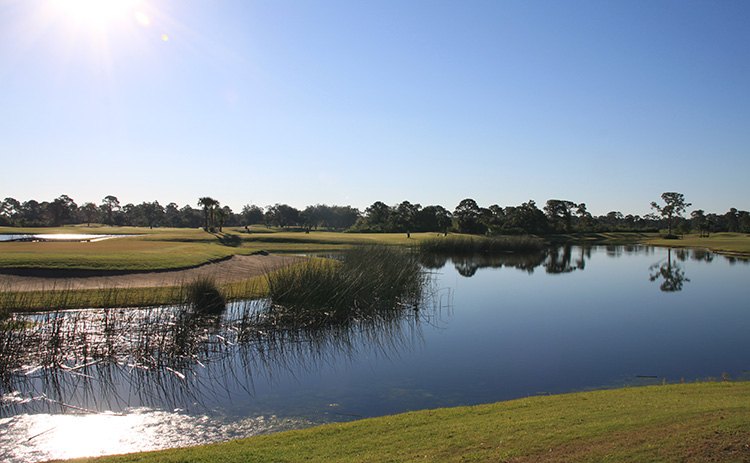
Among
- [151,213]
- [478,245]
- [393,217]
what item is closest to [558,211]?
[393,217]

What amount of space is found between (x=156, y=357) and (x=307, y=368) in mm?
2973

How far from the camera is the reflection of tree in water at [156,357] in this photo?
707 centimetres

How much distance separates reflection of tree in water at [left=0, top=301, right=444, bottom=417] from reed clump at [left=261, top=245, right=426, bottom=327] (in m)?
0.49

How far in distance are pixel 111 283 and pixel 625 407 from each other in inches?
631

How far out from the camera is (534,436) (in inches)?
177

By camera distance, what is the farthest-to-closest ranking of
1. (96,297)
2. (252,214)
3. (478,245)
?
1. (252,214)
2. (478,245)
3. (96,297)

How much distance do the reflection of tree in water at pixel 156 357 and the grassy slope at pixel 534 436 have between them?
2.62 m

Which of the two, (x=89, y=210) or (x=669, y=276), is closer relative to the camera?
(x=669, y=276)

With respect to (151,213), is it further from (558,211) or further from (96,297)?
(96,297)

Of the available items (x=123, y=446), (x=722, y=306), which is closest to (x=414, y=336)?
(x=123, y=446)

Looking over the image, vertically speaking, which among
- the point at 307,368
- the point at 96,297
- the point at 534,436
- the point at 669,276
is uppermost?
the point at 96,297

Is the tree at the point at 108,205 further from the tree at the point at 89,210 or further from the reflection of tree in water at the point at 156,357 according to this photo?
the reflection of tree in water at the point at 156,357

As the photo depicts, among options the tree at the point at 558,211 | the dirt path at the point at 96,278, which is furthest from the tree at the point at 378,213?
the dirt path at the point at 96,278

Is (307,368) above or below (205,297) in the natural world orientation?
below
